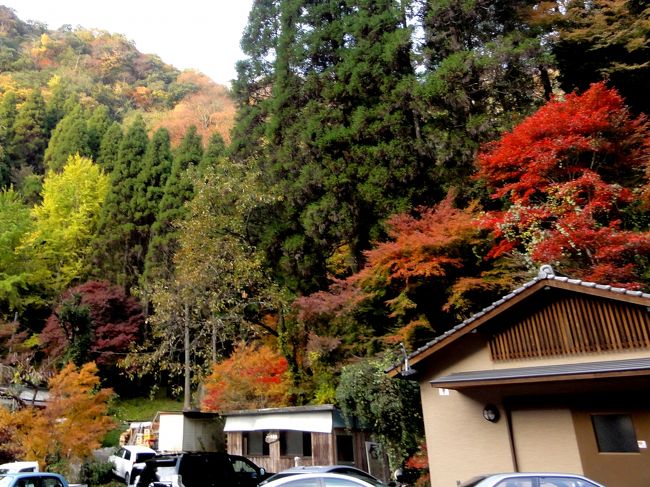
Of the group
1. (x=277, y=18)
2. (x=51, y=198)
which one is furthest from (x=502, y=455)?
(x=51, y=198)

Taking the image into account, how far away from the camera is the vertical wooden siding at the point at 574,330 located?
28.1 feet

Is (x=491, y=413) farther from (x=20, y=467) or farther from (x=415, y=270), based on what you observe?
(x=20, y=467)

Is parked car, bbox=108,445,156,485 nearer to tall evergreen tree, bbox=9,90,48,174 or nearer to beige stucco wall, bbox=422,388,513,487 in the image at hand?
beige stucco wall, bbox=422,388,513,487

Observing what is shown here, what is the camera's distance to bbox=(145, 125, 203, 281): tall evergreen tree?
86.6 ft

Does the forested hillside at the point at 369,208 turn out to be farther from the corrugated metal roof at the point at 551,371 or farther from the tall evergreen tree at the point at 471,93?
the corrugated metal roof at the point at 551,371

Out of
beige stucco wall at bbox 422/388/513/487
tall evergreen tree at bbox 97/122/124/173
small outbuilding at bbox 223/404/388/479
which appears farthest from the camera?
tall evergreen tree at bbox 97/122/124/173

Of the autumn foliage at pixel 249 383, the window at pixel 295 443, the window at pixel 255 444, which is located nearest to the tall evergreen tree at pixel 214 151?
the autumn foliage at pixel 249 383

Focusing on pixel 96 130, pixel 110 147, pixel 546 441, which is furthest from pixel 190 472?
pixel 96 130

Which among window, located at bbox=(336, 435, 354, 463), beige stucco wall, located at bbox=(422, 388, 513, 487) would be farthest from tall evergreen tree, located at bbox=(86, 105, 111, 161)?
beige stucco wall, located at bbox=(422, 388, 513, 487)

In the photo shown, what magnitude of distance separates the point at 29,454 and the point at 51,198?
72.7ft

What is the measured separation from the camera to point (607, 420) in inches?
339

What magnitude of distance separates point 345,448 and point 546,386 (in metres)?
7.60

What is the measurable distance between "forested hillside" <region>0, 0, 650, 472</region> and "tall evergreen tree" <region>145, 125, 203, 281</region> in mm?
Answer: 133

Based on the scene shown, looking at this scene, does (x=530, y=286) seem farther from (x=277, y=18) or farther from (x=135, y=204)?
(x=135, y=204)
